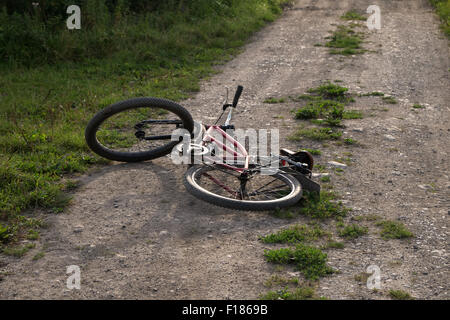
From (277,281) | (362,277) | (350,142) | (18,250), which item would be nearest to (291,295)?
(277,281)

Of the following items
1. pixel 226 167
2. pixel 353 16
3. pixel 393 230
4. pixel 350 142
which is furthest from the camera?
pixel 353 16

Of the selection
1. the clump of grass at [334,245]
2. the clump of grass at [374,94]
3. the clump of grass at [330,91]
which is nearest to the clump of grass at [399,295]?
the clump of grass at [334,245]

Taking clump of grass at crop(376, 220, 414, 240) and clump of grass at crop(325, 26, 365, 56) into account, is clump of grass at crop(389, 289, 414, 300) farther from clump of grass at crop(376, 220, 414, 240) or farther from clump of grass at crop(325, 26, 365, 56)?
clump of grass at crop(325, 26, 365, 56)

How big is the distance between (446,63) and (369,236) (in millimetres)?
8511

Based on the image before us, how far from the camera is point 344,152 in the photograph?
7.43m

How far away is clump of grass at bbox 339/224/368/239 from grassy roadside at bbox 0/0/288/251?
3.10 meters

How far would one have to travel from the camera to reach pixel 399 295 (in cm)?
434

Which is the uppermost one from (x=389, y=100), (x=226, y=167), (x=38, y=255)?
(x=389, y=100)

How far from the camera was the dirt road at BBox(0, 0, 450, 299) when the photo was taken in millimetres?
4500

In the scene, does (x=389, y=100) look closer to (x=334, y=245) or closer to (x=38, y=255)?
(x=334, y=245)

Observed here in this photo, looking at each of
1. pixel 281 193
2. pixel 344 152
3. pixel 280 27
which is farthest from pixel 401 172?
pixel 280 27

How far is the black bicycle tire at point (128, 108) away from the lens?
638 centimetres

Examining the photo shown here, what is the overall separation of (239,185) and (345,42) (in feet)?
28.4

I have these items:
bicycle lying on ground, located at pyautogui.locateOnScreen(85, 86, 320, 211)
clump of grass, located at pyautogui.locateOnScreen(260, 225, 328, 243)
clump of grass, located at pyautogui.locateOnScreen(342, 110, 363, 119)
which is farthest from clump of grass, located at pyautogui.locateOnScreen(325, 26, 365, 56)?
clump of grass, located at pyautogui.locateOnScreen(260, 225, 328, 243)
